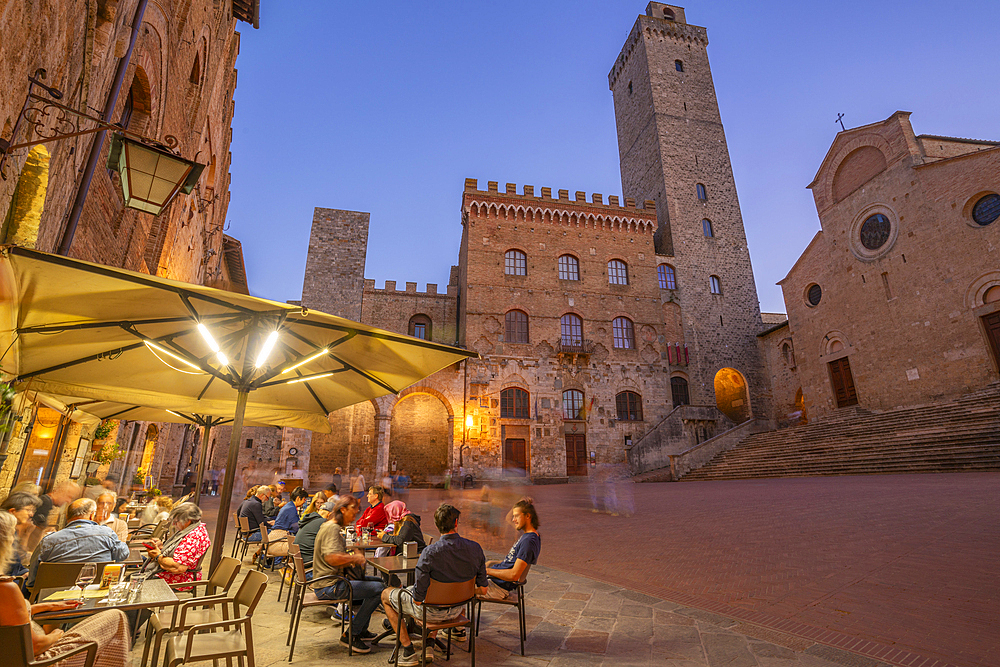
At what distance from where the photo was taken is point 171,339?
4.11 metres

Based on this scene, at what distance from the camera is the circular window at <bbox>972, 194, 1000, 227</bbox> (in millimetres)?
15250

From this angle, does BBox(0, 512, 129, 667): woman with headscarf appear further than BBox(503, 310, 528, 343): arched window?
No

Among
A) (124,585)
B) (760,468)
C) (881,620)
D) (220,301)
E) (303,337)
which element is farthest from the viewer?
(760,468)

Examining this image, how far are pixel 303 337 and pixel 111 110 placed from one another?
4.14 meters

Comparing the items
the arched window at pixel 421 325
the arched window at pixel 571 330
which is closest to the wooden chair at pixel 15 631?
the arched window at pixel 571 330

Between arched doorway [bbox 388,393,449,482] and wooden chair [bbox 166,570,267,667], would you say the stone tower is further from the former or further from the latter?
wooden chair [bbox 166,570,267,667]

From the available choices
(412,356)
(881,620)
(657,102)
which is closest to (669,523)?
(881,620)

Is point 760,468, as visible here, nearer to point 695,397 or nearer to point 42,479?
point 695,397

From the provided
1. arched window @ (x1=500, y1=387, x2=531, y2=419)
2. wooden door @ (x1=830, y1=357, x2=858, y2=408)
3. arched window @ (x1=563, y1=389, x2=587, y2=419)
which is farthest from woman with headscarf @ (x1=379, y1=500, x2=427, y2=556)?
wooden door @ (x1=830, y1=357, x2=858, y2=408)

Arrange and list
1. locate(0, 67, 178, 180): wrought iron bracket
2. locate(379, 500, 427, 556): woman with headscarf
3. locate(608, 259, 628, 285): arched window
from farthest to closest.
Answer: locate(608, 259, 628, 285): arched window < locate(379, 500, 427, 556): woman with headscarf < locate(0, 67, 178, 180): wrought iron bracket

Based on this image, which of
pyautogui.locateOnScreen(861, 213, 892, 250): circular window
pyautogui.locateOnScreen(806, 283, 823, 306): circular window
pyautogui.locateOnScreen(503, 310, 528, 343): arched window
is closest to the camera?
pyautogui.locateOnScreen(861, 213, 892, 250): circular window

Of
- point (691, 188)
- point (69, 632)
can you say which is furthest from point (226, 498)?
point (691, 188)

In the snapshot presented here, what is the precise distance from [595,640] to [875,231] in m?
22.6

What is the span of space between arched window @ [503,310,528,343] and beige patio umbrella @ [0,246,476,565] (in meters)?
16.4
